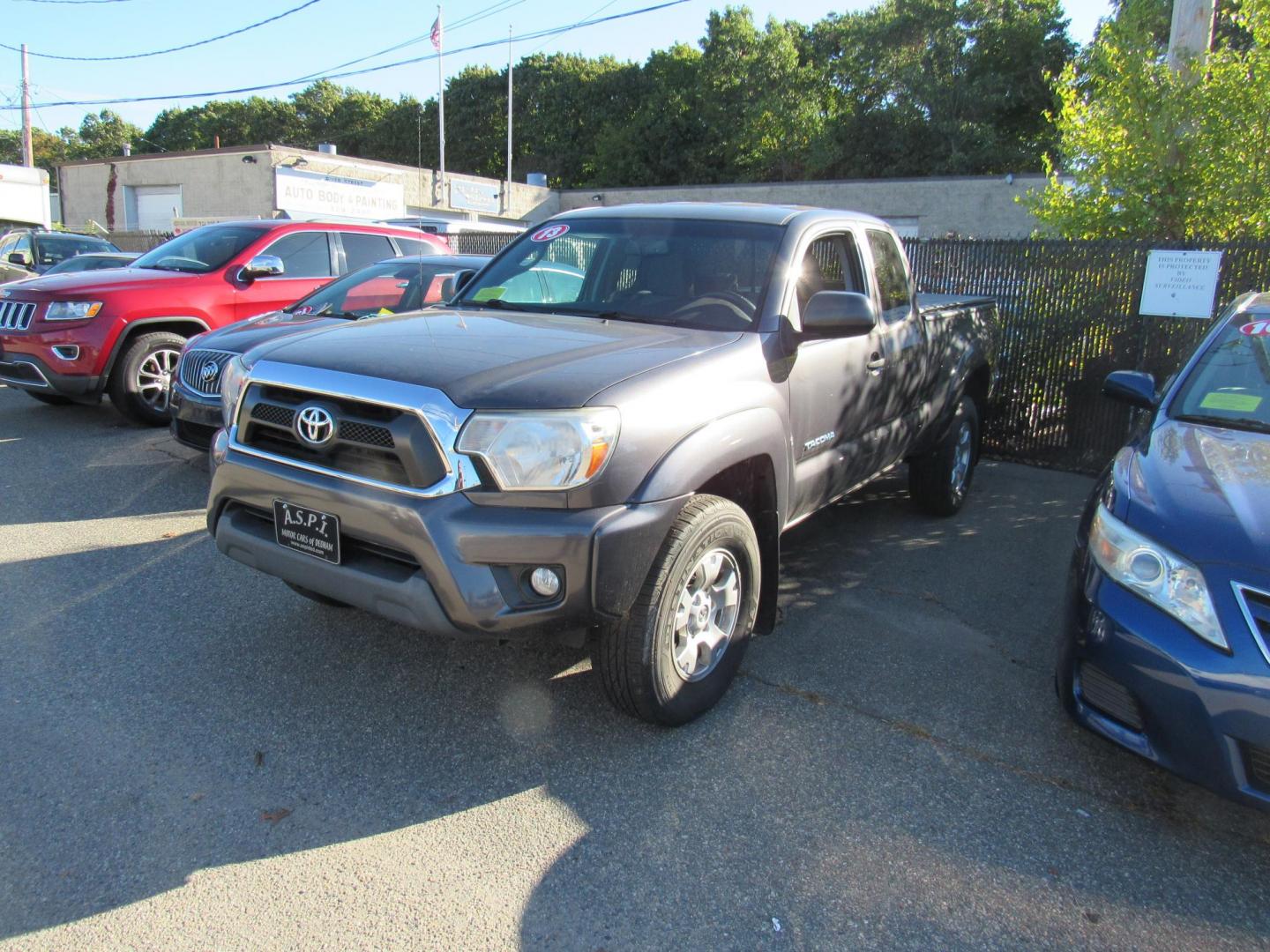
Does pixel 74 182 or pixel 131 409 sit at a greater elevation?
pixel 74 182

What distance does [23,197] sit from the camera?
77.0ft

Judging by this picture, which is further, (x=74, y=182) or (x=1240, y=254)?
(x=74, y=182)

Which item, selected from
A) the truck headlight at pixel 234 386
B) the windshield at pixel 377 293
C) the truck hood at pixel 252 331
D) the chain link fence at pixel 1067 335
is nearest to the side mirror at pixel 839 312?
the truck headlight at pixel 234 386

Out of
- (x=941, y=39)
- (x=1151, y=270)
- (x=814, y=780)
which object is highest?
(x=941, y=39)

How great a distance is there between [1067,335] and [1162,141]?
2.12 meters

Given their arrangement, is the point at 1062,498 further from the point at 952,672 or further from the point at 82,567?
the point at 82,567

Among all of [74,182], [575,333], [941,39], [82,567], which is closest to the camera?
[575,333]

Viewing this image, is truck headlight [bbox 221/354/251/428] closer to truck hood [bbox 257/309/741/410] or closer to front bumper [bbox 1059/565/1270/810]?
truck hood [bbox 257/309/741/410]

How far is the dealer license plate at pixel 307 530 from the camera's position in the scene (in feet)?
9.84

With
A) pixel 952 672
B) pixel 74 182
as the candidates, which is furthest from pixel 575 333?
pixel 74 182

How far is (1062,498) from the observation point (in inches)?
285

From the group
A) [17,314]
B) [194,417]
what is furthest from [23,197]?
[194,417]

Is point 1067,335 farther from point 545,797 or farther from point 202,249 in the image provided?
point 202,249

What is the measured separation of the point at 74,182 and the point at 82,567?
3669 cm
